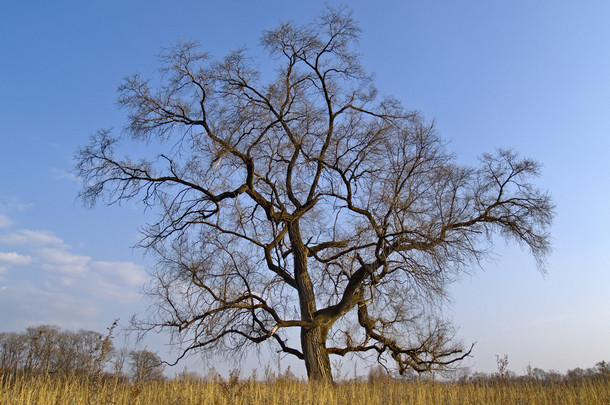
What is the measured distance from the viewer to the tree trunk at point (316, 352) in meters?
13.4

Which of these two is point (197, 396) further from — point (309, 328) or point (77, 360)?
point (309, 328)

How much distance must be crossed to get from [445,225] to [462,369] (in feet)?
15.8

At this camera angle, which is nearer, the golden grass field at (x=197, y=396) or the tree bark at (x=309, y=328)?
the golden grass field at (x=197, y=396)

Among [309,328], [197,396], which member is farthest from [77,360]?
[309,328]

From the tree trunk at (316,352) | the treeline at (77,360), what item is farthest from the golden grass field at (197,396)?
the tree trunk at (316,352)

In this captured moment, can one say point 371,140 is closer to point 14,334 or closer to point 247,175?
point 247,175

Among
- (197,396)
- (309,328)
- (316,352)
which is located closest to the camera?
(197,396)

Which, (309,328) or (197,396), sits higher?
(309,328)

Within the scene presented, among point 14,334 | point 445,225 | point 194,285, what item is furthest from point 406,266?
point 14,334

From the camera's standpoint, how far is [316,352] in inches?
537

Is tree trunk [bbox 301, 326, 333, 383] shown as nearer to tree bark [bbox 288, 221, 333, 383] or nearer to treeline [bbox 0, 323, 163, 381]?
tree bark [bbox 288, 221, 333, 383]

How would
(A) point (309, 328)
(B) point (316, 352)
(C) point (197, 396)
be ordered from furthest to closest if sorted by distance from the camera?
(A) point (309, 328) → (B) point (316, 352) → (C) point (197, 396)

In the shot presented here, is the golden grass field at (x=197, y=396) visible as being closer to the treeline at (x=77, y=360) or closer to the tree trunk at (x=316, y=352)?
the treeline at (x=77, y=360)

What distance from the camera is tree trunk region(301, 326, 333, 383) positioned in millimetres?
13384
